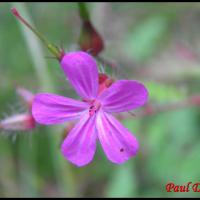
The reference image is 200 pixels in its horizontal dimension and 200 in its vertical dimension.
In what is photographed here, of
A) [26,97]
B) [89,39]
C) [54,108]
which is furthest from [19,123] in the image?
[89,39]

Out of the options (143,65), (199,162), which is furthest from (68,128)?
(143,65)

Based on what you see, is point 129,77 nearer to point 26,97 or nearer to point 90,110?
point 26,97

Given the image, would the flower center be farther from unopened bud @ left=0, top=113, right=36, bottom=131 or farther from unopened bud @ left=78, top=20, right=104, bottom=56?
unopened bud @ left=0, top=113, right=36, bottom=131

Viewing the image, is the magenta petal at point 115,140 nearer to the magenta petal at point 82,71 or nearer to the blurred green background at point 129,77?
the magenta petal at point 82,71

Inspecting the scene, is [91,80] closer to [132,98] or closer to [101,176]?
[132,98]

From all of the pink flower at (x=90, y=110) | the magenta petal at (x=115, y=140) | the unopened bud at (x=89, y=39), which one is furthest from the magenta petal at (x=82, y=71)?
the unopened bud at (x=89, y=39)
